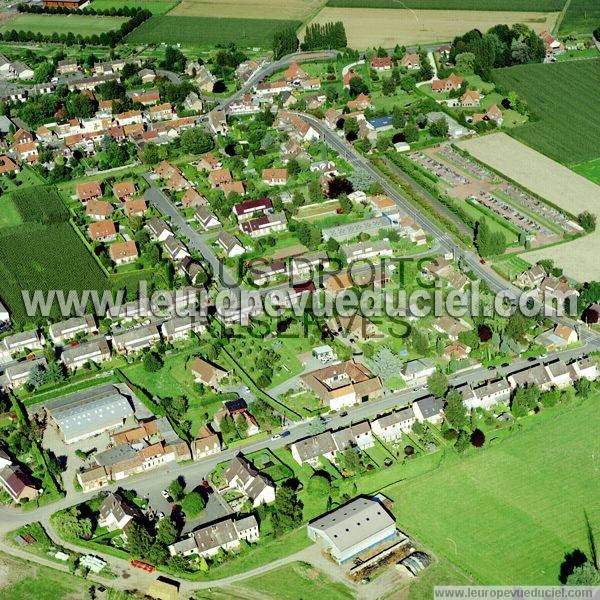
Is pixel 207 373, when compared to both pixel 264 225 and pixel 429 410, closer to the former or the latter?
pixel 429 410

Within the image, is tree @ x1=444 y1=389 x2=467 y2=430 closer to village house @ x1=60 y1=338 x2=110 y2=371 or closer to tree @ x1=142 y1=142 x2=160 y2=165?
village house @ x1=60 y1=338 x2=110 y2=371

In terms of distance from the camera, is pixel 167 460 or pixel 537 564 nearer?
pixel 537 564

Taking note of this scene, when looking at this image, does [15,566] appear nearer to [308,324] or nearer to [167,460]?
[167,460]

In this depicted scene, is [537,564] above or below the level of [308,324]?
below

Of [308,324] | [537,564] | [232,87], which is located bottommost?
[537,564]

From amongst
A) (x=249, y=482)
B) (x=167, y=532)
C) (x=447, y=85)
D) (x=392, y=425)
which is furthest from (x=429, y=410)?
(x=447, y=85)

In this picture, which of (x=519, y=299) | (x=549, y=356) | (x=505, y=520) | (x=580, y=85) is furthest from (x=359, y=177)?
(x=505, y=520)

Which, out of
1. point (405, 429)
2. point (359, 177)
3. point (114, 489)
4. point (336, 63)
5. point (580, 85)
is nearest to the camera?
point (114, 489)
